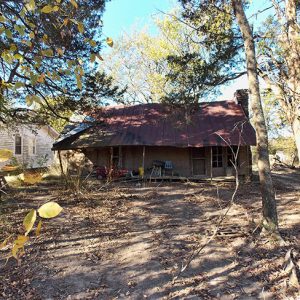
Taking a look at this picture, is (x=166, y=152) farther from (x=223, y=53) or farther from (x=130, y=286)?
(x=130, y=286)

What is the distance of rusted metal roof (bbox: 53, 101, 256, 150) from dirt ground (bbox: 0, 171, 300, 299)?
7002 mm

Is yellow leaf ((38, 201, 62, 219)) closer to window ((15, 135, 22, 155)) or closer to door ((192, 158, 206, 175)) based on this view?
door ((192, 158, 206, 175))

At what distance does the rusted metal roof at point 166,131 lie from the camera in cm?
1775

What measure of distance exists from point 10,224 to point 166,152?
38.4 feet

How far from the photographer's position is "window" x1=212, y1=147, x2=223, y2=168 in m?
18.7

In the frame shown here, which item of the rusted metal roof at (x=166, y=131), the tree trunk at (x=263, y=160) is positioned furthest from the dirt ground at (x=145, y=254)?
the rusted metal roof at (x=166, y=131)

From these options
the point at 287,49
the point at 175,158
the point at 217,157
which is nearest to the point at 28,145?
the point at 175,158

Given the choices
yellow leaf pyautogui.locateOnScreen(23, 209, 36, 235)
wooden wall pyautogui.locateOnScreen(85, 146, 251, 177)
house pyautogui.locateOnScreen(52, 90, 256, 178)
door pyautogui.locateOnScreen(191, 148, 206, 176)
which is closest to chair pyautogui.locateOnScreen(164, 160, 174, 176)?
house pyautogui.locateOnScreen(52, 90, 256, 178)

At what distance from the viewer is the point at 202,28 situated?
11258mm

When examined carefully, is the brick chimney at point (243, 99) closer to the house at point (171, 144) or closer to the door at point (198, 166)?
the house at point (171, 144)

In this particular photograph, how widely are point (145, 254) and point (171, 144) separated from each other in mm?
11531

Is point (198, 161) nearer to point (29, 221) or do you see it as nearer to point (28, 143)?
point (28, 143)

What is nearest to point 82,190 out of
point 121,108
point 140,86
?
point 121,108

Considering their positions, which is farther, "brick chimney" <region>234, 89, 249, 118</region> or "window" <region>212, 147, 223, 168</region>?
"brick chimney" <region>234, 89, 249, 118</region>
